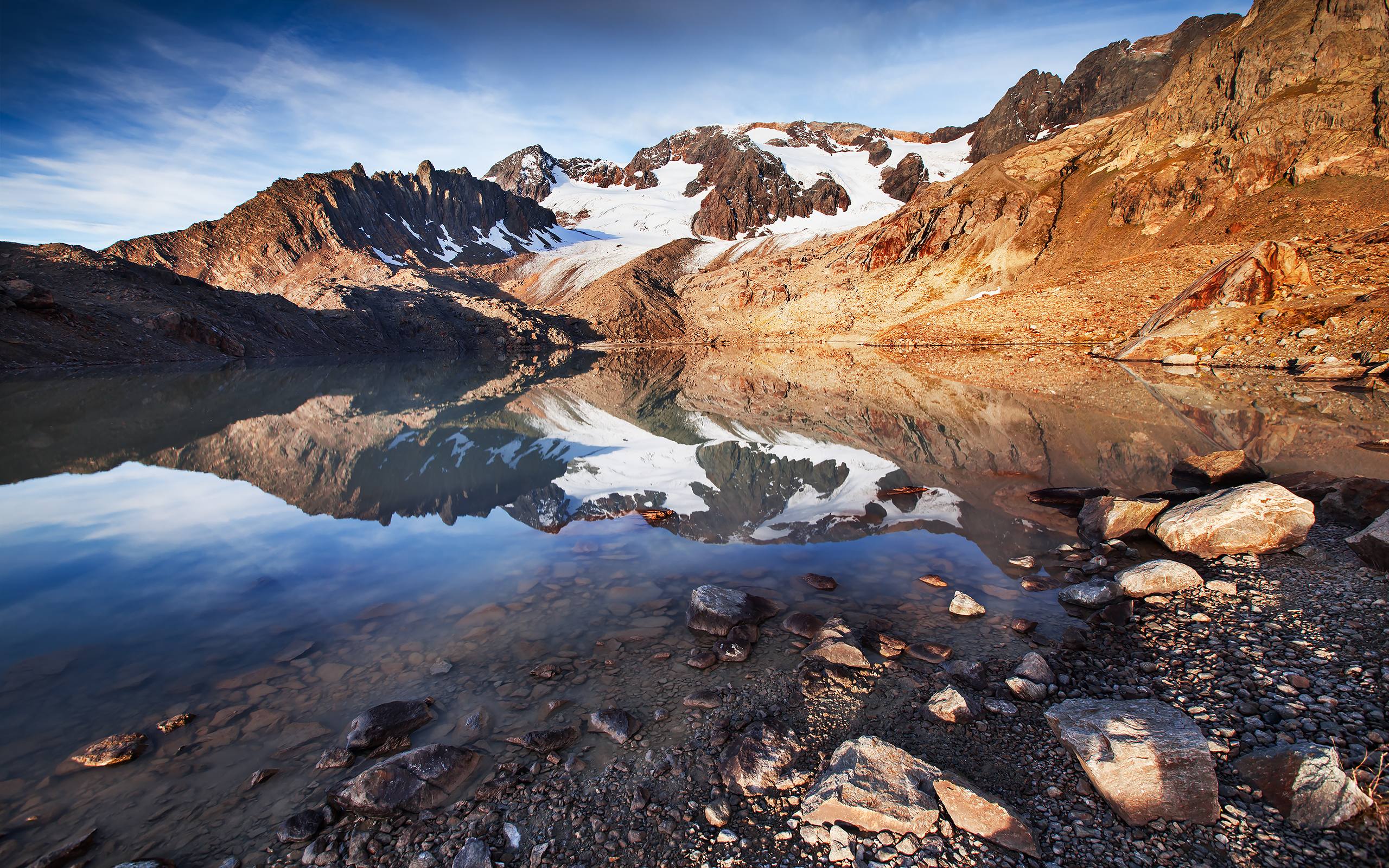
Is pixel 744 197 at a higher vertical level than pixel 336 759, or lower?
higher

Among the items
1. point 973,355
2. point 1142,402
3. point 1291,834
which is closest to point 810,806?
point 1291,834

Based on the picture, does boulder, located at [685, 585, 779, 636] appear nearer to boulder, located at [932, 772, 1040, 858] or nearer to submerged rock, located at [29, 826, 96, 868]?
boulder, located at [932, 772, 1040, 858]

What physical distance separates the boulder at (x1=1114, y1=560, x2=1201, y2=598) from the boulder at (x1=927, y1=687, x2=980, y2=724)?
266 cm

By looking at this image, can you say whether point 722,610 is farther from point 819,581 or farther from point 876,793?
point 876,793

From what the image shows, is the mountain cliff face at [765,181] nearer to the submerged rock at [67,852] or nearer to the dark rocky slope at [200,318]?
the dark rocky slope at [200,318]

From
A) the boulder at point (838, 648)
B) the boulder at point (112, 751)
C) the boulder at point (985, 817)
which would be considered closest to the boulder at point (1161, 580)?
the boulder at point (838, 648)

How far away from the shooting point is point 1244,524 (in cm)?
586

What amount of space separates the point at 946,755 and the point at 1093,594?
2.90m

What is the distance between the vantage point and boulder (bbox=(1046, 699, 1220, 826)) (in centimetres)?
267

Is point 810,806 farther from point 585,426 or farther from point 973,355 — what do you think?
point 973,355

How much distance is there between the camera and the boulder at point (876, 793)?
2750 mm

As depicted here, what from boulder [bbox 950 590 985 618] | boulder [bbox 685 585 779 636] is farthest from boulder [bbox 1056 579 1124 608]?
boulder [bbox 685 585 779 636]

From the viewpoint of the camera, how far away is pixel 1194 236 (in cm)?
3650

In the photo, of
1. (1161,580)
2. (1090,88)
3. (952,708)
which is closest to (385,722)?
(952,708)
